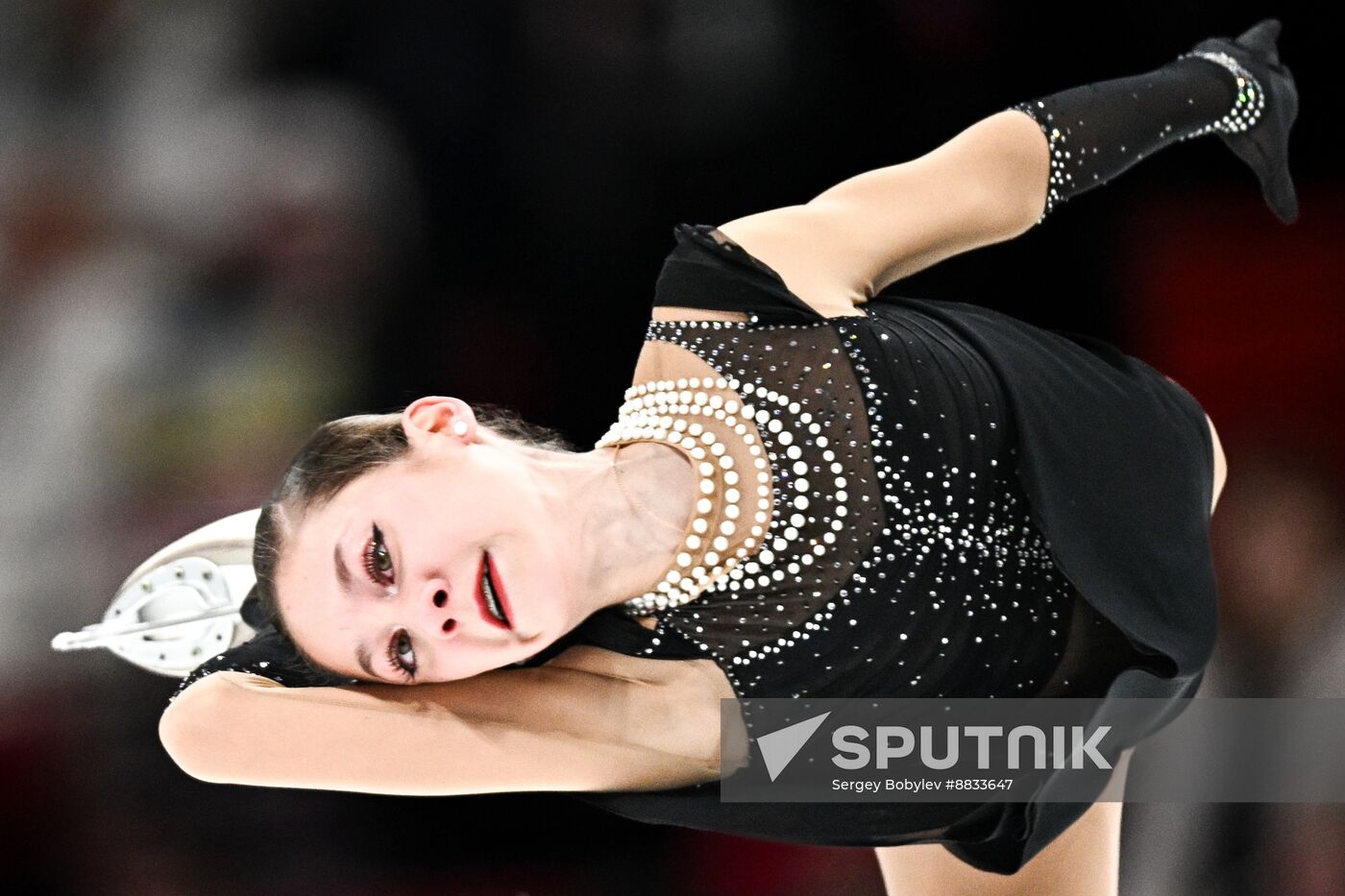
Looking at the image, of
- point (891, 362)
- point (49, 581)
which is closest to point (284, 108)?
point (49, 581)

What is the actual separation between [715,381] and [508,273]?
0.61 metres

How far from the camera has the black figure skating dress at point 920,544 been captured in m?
1.32

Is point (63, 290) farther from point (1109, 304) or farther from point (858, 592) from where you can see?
Result: point (1109, 304)

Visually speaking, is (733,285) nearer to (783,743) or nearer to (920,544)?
(920,544)

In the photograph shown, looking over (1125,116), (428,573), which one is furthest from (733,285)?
(1125,116)

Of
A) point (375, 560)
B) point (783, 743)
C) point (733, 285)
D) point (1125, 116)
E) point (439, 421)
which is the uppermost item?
point (1125, 116)

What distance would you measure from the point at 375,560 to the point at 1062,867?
887 millimetres

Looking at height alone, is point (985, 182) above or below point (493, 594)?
above

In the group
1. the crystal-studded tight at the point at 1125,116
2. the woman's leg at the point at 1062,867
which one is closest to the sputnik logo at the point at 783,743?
the woman's leg at the point at 1062,867

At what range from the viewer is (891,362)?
4.41 ft

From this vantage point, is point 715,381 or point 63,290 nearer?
point 715,381

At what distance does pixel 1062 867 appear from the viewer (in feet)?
4.90

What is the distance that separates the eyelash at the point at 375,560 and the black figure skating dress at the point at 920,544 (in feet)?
0.75

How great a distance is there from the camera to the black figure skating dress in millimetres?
1317
